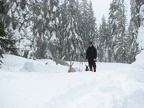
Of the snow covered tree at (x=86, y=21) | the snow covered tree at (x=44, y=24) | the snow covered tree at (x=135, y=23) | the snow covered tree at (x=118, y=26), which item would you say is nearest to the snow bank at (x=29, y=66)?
the snow covered tree at (x=44, y=24)

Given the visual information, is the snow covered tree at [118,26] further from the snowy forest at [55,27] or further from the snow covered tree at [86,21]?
the snow covered tree at [86,21]

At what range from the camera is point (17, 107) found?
7.31 metres

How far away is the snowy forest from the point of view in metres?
26.5

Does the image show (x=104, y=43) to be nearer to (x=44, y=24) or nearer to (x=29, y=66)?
(x=44, y=24)

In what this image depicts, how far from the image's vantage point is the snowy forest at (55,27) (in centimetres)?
2648

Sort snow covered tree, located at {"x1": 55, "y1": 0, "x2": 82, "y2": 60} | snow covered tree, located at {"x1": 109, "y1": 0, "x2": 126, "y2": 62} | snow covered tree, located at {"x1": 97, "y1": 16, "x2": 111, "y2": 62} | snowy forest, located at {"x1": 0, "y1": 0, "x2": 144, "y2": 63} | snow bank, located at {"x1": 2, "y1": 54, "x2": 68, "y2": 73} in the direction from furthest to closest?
snow covered tree, located at {"x1": 97, "y1": 16, "x2": 111, "y2": 62} < snow covered tree, located at {"x1": 55, "y1": 0, "x2": 82, "y2": 60} < snow covered tree, located at {"x1": 109, "y1": 0, "x2": 126, "y2": 62} < snowy forest, located at {"x1": 0, "y1": 0, "x2": 144, "y2": 63} < snow bank, located at {"x1": 2, "y1": 54, "x2": 68, "y2": 73}

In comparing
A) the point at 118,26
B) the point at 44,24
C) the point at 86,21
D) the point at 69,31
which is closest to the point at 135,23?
the point at 118,26

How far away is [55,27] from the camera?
109 ft

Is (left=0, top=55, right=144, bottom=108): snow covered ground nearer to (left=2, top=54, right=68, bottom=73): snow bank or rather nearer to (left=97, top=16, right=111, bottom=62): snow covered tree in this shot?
(left=2, top=54, right=68, bottom=73): snow bank

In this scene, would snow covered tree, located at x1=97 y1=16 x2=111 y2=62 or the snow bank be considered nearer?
the snow bank

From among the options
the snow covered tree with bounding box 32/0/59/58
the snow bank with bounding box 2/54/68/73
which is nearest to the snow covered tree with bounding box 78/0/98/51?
the snow covered tree with bounding box 32/0/59/58

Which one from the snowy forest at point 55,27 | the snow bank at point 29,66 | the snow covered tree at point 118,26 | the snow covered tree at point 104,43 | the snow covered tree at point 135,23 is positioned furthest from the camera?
the snow covered tree at point 104,43

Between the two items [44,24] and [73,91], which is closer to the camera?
[73,91]

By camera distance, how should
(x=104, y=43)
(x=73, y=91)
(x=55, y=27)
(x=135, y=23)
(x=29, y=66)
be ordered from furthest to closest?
(x=104, y=43) < (x=135, y=23) < (x=55, y=27) < (x=29, y=66) < (x=73, y=91)
